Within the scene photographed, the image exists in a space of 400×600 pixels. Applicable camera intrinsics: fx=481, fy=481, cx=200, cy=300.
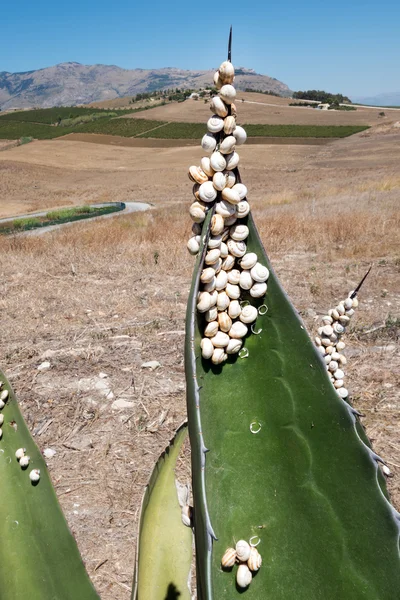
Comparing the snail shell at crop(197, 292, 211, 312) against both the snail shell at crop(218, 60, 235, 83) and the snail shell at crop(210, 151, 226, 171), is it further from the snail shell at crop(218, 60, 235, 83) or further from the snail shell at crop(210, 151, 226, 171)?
the snail shell at crop(218, 60, 235, 83)

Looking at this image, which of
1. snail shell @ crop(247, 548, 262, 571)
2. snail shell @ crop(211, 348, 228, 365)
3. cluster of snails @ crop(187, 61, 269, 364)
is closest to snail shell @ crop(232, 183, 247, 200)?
cluster of snails @ crop(187, 61, 269, 364)

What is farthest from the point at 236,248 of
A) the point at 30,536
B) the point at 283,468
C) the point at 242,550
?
the point at 30,536

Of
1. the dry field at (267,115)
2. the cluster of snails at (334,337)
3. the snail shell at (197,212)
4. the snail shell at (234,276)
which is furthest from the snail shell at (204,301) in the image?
the dry field at (267,115)

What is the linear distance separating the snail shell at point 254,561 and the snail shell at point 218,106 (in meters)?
1.25

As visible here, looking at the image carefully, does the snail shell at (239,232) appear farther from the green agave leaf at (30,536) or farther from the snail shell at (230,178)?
the green agave leaf at (30,536)

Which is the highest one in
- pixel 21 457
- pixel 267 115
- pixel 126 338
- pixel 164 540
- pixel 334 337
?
pixel 334 337

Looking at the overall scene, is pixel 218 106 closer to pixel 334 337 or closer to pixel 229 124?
pixel 229 124

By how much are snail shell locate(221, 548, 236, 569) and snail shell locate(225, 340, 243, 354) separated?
0.57 m

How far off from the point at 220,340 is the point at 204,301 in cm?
14

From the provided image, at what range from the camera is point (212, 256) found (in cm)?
139

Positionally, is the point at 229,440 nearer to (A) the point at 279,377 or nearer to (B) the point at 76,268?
(A) the point at 279,377

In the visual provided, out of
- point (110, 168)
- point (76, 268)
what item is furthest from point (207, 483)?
point (110, 168)

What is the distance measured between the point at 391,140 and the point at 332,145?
7.30m

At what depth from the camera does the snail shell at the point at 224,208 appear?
1367 millimetres
